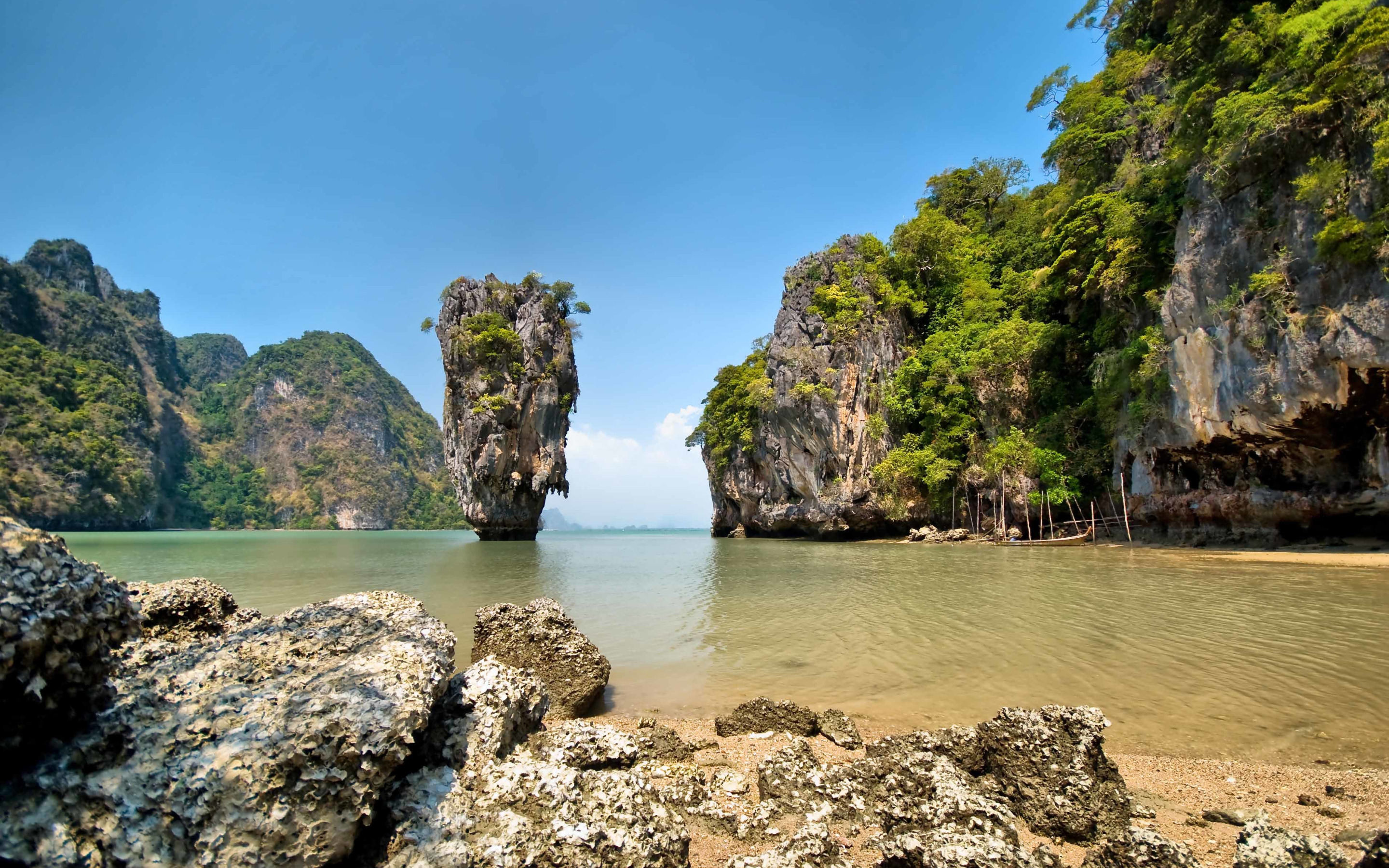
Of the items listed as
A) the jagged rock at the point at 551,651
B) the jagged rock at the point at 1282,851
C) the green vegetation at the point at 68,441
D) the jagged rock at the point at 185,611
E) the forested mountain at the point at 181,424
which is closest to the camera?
the jagged rock at the point at 1282,851

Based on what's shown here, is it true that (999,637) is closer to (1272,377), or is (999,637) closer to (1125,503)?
(1272,377)

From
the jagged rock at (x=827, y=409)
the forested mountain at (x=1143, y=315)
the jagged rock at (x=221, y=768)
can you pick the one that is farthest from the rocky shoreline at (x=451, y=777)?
the jagged rock at (x=827, y=409)

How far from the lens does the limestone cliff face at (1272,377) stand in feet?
41.7

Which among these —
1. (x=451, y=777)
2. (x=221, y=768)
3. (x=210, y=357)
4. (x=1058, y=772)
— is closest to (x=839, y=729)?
(x=1058, y=772)

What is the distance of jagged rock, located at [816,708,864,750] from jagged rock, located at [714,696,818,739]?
9cm

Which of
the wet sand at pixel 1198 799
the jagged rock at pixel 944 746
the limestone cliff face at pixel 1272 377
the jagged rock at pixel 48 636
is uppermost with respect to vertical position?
the limestone cliff face at pixel 1272 377

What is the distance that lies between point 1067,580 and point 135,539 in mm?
52729

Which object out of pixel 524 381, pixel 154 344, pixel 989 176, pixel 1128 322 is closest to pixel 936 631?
pixel 1128 322

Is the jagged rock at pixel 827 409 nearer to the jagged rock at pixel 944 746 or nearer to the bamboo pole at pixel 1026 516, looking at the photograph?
the bamboo pole at pixel 1026 516

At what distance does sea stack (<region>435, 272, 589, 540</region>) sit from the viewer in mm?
34812

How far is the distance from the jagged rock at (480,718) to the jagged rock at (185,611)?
11.0ft

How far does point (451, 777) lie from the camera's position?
2.77 m

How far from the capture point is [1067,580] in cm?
1220

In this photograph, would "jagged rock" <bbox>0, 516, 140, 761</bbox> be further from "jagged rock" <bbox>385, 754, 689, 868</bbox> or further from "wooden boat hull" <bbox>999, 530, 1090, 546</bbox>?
"wooden boat hull" <bbox>999, 530, 1090, 546</bbox>
